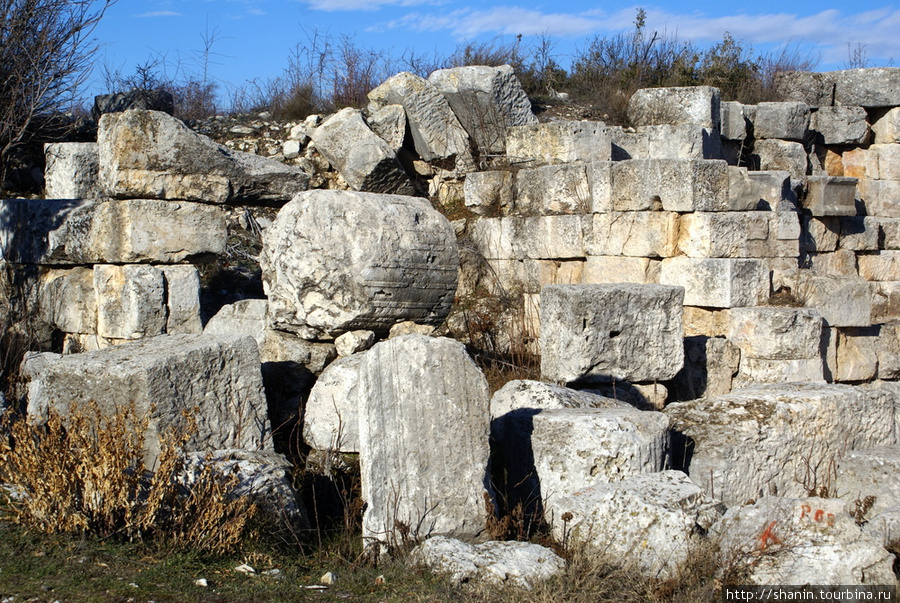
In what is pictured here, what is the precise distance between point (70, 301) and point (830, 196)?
306 inches

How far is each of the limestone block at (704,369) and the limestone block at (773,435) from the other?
1.23 metres

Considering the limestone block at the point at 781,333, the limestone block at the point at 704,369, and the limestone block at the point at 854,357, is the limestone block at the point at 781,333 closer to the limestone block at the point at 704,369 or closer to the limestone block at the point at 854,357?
the limestone block at the point at 704,369

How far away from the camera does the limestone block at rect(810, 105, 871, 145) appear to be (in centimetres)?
1105

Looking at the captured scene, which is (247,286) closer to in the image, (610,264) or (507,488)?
(610,264)

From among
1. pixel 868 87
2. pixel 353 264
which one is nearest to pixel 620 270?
pixel 353 264

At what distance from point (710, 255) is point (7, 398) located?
5833 millimetres

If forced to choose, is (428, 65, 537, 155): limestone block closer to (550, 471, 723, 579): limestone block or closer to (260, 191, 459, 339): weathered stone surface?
(260, 191, 459, 339): weathered stone surface

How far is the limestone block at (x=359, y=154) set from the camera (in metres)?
8.89

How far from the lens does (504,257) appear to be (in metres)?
9.28

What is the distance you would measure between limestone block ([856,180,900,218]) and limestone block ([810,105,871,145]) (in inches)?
29.7

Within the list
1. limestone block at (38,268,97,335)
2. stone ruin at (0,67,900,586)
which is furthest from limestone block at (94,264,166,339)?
limestone block at (38,268,97,335)

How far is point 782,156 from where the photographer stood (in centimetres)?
1025

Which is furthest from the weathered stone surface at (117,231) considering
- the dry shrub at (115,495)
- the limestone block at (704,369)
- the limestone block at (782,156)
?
the limestone block at (782,156)

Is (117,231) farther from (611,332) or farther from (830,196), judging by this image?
(830,196)
